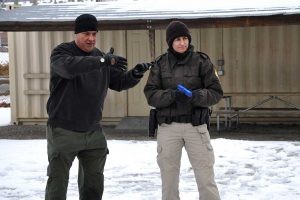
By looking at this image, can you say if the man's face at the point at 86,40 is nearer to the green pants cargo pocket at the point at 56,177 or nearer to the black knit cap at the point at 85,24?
the black knit cap at the point at 85,24

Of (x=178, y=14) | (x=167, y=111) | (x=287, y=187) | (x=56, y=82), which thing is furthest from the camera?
(x=178, y=14)

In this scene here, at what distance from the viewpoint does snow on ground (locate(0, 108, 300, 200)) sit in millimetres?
5777

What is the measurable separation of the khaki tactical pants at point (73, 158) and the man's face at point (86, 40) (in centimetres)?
66

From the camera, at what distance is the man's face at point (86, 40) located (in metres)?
4.05

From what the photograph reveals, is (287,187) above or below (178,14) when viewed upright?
below

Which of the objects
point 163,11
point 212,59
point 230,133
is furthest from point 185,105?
point 212,59

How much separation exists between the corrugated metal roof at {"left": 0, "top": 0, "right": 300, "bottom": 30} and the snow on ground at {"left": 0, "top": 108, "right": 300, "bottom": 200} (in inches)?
114

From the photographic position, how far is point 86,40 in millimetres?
4062

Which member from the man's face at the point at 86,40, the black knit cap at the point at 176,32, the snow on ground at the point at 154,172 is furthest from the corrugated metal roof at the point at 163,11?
the man's face at the point at 86,40

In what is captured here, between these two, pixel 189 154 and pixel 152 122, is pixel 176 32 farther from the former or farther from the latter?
pixel 189 154

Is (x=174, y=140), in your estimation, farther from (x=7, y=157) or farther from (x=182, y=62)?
(x=7, y=157)

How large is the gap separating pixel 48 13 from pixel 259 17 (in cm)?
497

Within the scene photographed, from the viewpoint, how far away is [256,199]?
17.9ft

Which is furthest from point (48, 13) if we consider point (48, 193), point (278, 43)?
point (48, 193)
